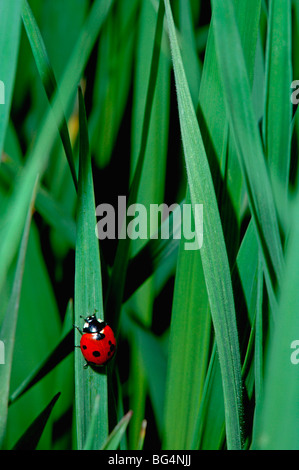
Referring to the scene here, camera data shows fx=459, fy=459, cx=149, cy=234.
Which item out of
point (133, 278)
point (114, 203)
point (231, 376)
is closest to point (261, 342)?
point (231, 376)

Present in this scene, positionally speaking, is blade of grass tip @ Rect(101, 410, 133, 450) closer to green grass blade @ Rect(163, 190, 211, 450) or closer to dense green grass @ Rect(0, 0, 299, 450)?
dense green grass @ Rect(0, 0, 299, 450)

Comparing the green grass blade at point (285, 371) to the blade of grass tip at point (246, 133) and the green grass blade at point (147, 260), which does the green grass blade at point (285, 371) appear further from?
the green grass blade at point (147, 260)

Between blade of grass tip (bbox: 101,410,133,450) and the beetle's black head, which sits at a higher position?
the beetle's black head

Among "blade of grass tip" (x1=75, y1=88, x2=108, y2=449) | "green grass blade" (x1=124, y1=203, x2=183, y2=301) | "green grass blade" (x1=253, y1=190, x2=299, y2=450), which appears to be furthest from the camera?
"green grass blade" (x1=124, y1=203, x2=183, y2=301)

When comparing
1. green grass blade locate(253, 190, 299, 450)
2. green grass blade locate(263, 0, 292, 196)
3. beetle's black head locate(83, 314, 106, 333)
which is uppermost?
green grass blade locate(263, 0, 292, 196)

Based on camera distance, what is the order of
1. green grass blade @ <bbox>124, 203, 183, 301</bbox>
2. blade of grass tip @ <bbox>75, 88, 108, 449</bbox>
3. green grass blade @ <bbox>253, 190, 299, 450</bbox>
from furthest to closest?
green grass blade @ <bbox>124, 203, 183, 301</bbox> → blade of grass tip @ <bbox>75, 88, 108, 449</bbox> → green grass blade @ <bbox>253, 190, 299, 450</bbox>

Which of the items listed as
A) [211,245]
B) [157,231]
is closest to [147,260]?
[157,231]

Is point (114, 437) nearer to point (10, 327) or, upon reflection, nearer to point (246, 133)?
point (10, 327)

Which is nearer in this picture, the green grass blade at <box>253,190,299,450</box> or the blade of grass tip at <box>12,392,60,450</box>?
the green grass blade at <box>253,190,299,450</box>

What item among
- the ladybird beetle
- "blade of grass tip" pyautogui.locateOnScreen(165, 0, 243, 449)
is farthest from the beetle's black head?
"blade of grass tip" pyautogui.locateOnScreen(165, 0, 243, 449)
